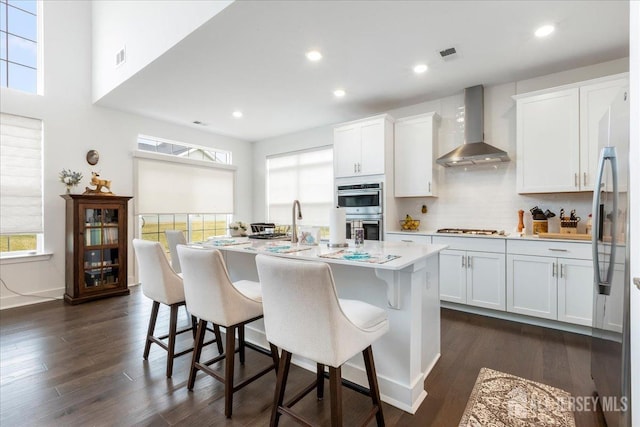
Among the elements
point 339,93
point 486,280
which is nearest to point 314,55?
point 339,93

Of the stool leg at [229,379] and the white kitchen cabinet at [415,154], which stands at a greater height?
the white kitchen cabinet at [415,154]

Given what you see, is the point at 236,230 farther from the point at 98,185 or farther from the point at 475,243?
the point at 475,243

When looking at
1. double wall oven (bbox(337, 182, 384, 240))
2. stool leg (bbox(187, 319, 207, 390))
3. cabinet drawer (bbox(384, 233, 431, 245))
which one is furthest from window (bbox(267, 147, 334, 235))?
stool leg (bbox(187, 319, 207, 390))

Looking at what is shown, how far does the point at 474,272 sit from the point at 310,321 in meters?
2.77

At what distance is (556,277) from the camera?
9.62 ft

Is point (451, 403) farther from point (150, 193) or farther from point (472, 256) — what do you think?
point (150, 193)

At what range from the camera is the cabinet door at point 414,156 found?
4016 millimetres

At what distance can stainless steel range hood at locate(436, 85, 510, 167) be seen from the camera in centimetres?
357

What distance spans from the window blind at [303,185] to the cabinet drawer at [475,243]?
2.17 m

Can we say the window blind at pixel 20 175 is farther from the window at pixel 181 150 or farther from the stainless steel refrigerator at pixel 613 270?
the stainless steel refrigerator at pixel 613 270

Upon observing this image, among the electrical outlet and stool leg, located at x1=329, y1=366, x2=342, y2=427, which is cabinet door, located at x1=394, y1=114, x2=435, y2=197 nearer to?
stool leg, located at x1=329, y1=366, x2=342, y2=427

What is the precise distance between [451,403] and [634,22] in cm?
208

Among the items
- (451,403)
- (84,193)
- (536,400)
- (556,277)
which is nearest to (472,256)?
(556,277)

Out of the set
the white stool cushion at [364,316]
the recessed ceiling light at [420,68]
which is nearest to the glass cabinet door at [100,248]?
the white stool cushion at [364,316]
